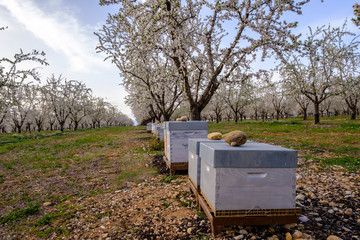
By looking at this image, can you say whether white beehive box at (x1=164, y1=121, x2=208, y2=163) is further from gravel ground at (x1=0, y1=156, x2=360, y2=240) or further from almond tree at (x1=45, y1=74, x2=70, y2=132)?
almond tree at (x1=45, y1=74, x2=70, y2=132)

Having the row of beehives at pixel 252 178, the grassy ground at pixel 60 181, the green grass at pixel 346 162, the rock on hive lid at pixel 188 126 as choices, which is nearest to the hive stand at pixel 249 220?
the row of beehives at pixel 252 178

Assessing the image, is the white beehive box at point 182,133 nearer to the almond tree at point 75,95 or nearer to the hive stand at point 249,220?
the hive stand at point 249,220

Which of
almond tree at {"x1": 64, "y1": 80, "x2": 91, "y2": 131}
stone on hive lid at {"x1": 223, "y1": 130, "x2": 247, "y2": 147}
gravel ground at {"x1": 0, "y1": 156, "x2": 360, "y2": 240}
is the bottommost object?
gravel ground at {"x1": 0, "y1": 156, "x2": 360, "y2": 240}

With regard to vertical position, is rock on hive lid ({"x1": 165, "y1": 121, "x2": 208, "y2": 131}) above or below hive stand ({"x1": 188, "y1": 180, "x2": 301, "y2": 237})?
above

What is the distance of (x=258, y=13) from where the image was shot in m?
7.86

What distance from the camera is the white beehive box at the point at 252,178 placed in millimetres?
3156

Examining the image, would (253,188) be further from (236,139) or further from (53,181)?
(53,181)

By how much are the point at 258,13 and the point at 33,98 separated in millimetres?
45316

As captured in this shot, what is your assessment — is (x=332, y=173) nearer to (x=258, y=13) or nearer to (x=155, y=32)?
(x=258, y=13)

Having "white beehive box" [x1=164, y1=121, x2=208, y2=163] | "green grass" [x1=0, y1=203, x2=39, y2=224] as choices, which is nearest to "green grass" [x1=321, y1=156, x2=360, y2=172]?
"white beehive box" [x1=164, y1=121, x2=208, y2=163]

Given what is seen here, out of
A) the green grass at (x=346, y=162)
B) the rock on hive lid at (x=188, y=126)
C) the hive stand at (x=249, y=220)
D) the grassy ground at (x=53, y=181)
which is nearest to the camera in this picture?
the hive stand at (x=249, y=220)

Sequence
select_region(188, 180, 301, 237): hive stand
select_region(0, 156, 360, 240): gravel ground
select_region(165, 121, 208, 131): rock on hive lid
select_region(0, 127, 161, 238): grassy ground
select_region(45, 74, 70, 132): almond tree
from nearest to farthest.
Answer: select_region(188, 180, 301, 237): hive stand
select_region(0, 156, 360, 240): gravel ground
select_region(0, 127, 161, 238): grassy ground
select_region(165, 121, 208, 131): rock on hive lid
select_region(45, 74, 70, 132): almond tree

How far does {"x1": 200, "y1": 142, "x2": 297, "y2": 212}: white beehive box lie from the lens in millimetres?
3156

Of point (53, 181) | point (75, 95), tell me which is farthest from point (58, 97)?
point (53, 181)
